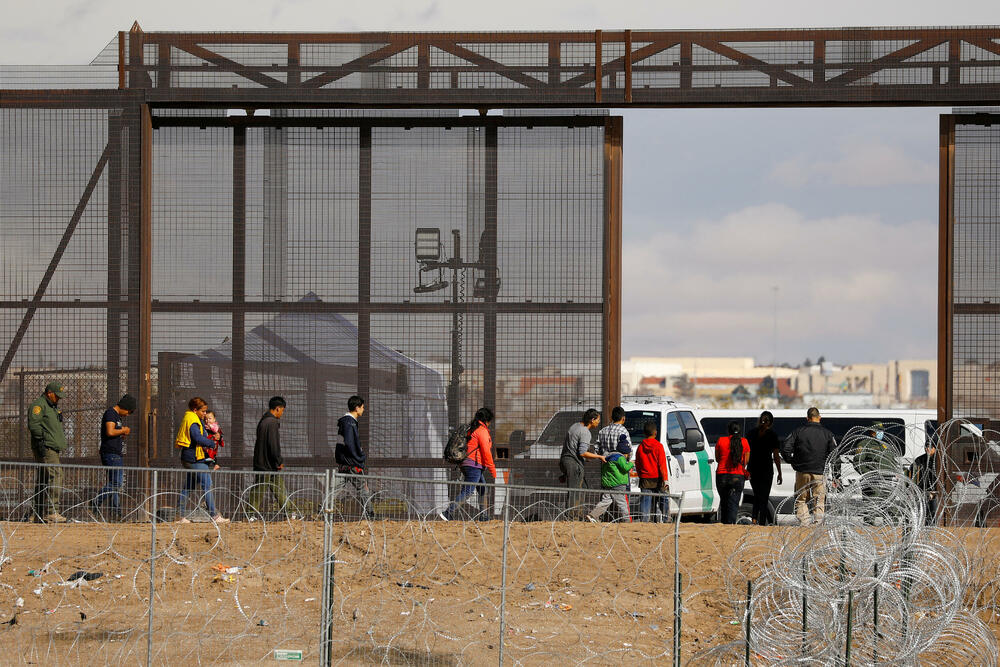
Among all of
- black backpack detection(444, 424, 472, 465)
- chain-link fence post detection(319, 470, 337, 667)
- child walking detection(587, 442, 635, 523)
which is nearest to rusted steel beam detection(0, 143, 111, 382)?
black backpack detection(444, 424, 472, 465)

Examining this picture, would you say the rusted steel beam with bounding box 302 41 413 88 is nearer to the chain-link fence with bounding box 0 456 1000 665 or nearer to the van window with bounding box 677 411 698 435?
the chain-link fence with bounding box 0 456 1000 665

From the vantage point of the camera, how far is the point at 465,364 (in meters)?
14.2

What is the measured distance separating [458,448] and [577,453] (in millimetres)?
1372

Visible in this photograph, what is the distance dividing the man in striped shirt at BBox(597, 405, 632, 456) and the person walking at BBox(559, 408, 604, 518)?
4.5 inches

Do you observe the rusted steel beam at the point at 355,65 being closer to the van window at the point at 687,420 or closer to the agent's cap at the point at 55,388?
the agent's cap at the point at 55,388

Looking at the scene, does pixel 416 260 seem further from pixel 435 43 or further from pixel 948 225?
pixel 948 225

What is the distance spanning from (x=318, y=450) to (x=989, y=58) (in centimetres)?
926

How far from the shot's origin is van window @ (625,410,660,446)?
16719mm

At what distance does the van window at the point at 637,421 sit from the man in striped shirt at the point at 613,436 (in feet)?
10.3

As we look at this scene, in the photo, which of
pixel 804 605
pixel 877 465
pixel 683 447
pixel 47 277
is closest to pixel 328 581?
pixel 804 605

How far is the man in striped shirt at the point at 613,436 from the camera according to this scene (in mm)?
13461

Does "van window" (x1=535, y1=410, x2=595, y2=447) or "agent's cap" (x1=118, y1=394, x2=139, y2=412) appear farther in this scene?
"van window" (x1=535, y1=410, x2=595, y2=447)

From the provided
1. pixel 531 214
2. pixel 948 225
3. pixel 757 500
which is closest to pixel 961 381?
pixel 948 225

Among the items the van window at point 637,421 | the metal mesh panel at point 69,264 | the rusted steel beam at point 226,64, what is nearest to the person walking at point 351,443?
the metal mesh panel at point 69,264
